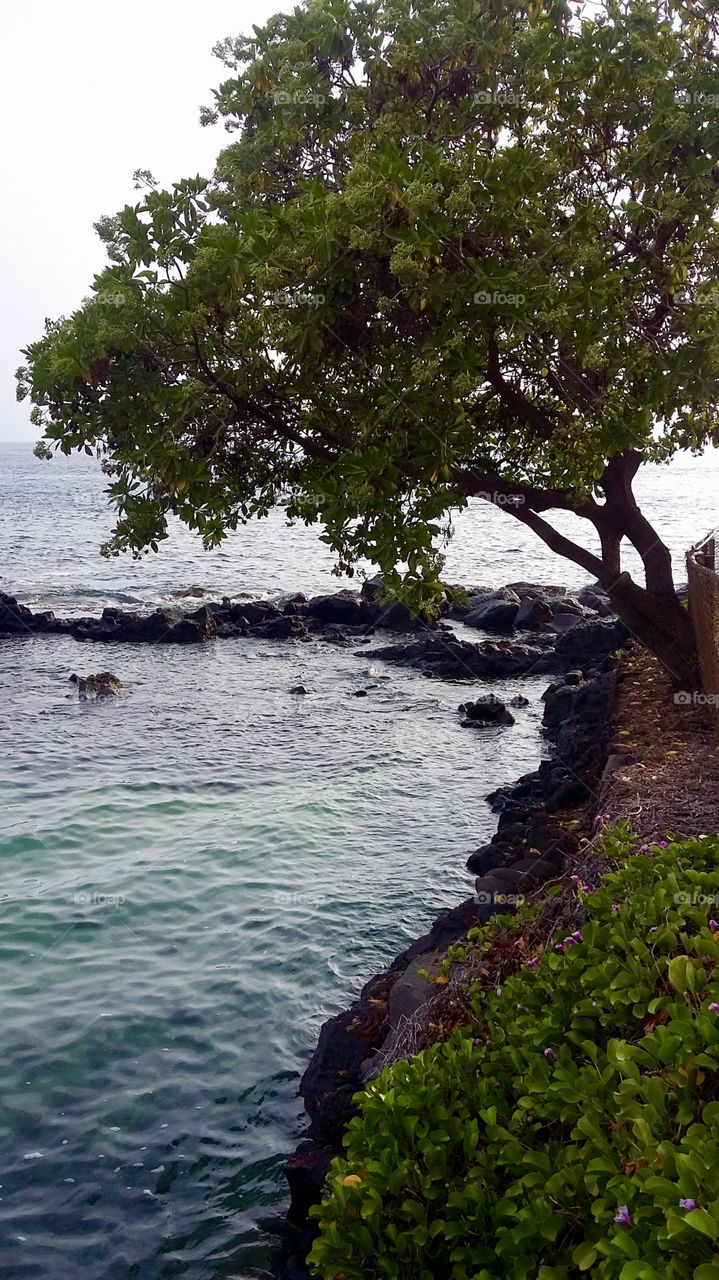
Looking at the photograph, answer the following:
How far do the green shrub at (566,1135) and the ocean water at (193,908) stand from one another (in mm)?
3532

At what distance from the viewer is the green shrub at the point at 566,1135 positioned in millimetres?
3990

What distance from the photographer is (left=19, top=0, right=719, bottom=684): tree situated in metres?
11.1

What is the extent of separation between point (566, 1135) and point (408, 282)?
836 cm

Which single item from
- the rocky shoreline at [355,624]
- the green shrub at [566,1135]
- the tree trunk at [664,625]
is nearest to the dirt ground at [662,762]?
the tree trunk at [664,625]

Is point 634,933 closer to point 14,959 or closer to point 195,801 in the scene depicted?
point 14,959

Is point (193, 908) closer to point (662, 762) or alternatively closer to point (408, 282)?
point (662, 762)

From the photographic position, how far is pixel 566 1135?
17.1 feet

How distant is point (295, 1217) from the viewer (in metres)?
8.20

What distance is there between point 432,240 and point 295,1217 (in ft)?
29.8

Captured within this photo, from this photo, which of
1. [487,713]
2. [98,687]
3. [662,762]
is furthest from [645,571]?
[98,687]

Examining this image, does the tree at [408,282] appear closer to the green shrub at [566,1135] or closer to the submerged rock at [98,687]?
the green shrub at [566,1135]

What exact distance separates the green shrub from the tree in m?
5.90

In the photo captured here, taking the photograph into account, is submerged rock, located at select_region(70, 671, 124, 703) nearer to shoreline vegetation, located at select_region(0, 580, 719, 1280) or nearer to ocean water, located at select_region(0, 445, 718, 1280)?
ocean water, located at select_region(0, 445, 718, 1280)

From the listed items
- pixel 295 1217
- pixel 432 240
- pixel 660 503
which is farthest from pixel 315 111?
pixel 660 503
